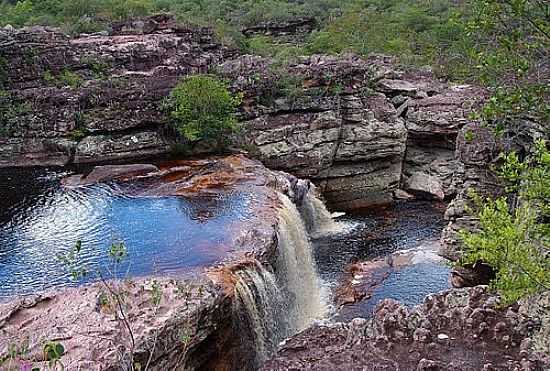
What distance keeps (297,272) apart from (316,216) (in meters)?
4.75

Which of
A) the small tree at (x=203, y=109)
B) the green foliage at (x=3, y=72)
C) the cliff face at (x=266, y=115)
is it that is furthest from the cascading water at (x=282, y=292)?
the green foliage at (x=3, y=72)

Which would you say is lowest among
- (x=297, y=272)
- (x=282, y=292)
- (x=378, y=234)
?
(x=378, y=234)

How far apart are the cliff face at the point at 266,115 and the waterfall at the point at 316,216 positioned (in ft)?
7.08

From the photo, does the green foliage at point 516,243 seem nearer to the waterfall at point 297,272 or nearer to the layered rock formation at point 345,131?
the waterfall at point 297,272

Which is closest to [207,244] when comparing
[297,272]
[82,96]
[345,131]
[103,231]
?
[297,272]

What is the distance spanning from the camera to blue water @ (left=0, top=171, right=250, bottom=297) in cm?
1241

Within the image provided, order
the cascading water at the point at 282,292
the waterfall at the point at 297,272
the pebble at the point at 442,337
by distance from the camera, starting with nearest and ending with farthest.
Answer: the pebble at the point at 442,337, the cascading water at the point at 282,292, the waterfall at the point at 297,272

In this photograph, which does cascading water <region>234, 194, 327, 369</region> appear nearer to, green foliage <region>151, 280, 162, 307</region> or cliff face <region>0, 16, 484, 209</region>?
green foliage <region>151, 280, 162, 307</region>

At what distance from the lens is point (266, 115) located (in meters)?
22.2

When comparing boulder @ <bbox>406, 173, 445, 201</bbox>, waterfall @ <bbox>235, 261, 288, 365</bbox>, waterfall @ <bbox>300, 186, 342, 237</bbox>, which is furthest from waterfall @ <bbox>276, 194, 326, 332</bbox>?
boulder @ <bbox>406, 173, 445, 201</bbox>

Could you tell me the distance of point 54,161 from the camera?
68.5 ft

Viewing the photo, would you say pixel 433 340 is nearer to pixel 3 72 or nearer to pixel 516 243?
pixel 516 243

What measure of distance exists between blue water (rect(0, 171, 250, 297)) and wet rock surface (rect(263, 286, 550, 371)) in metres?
3.19

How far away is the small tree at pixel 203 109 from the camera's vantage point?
20.1m
